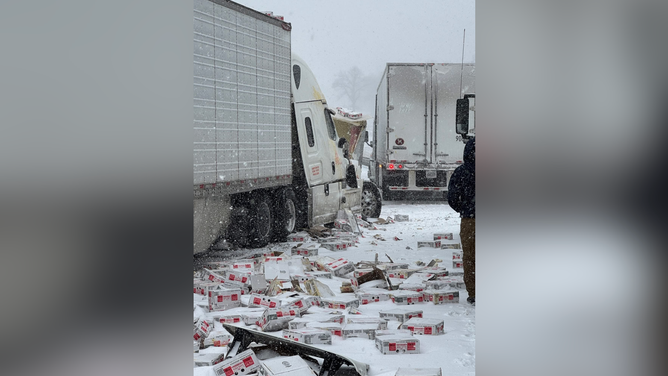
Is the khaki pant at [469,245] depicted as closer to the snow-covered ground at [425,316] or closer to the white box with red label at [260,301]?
the snow-covered ground at [425,316]

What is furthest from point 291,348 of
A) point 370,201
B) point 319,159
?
point 370,201

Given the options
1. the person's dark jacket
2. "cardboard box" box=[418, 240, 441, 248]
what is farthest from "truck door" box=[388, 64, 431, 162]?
the person's dark jacket

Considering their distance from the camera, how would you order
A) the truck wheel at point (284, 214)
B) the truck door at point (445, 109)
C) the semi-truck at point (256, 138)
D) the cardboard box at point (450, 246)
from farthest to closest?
the truck door at point (445, 109)
the cardboard box at point (450, 246)
the truck wheel at point (284, 214)
the semi-truck at point (256, 138)

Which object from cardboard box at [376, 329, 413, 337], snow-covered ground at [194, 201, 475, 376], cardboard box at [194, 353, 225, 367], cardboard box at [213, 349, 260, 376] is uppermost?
cardboard box at [213, 349, 260, 376]

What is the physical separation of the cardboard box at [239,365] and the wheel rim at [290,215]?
635cm

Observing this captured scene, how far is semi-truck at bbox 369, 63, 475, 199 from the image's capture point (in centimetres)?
1756

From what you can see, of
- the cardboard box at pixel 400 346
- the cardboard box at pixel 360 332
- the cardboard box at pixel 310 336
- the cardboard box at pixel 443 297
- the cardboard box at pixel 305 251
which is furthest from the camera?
the cardboard box at pixel 305 251

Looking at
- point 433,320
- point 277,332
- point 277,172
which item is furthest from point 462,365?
point 277,172

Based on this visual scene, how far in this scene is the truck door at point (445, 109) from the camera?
17547 millimetres

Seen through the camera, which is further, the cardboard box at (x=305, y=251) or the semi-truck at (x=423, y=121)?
→ the semi-truck at (x=423, y=121)

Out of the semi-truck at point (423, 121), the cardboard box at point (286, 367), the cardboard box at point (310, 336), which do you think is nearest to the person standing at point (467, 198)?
the cardboard box at point (310, 336)

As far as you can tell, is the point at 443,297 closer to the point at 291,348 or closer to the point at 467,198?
the point at 467,198

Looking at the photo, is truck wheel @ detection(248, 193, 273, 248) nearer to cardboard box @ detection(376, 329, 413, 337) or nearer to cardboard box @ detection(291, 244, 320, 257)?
cardboard box @ detection(291, 244, 320, 257)

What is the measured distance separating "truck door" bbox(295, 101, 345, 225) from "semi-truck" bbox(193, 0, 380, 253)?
0.02 meters
